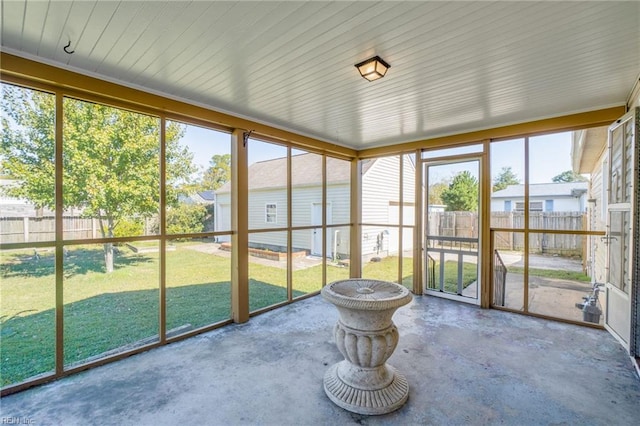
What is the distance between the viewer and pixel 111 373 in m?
2.70

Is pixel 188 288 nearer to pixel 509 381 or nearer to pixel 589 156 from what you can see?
pixel 509 381

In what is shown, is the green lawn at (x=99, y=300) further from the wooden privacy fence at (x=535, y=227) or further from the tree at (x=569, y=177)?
the tree at (x=569, y=177)

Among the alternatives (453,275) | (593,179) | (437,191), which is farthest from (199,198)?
(593,179)

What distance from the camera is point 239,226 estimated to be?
154 inches

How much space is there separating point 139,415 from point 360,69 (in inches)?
133

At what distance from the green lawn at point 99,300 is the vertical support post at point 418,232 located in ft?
7.53

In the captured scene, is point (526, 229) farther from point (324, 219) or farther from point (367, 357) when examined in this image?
point (367, 357)

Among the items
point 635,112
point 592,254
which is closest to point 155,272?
point 635,112

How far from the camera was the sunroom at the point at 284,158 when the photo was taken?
2064 millimetres

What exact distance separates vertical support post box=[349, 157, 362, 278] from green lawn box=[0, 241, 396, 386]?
1.52 m

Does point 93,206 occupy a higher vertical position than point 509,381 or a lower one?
higher

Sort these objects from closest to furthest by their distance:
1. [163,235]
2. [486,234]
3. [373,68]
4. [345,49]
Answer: [345,49] → [373,68] → [163,235] → [486,234]

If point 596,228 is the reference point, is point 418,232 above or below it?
below

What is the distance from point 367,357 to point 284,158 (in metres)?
3.38
